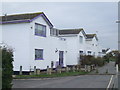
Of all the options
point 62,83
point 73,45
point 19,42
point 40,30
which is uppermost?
point 40,30

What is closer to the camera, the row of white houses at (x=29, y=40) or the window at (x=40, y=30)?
the row of white houses at (x=29, y=40)

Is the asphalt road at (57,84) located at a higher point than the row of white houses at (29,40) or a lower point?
lower

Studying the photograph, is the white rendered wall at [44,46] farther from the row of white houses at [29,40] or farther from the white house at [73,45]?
the white house at [73,45]

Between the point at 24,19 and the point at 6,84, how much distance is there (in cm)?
1629

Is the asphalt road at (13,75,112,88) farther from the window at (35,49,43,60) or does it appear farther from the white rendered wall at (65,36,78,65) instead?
the white rendered wall at (65,36,78,65)

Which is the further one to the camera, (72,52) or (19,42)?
(72,52)

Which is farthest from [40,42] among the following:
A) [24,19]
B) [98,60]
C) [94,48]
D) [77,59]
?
[94,48]

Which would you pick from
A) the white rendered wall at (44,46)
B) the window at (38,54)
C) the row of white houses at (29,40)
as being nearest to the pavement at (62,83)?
the row of white houses at (29,40)

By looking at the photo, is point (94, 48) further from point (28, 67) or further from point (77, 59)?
point (28, 67)

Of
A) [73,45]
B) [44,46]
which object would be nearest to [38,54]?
[44,46]

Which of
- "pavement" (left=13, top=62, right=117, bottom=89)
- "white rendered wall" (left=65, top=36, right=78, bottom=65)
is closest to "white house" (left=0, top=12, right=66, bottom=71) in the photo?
"pavement" (left=13, top=62, right=117, bottom=89)

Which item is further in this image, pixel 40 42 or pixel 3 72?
pixel 40 42

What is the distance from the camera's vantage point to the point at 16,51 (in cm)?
2416

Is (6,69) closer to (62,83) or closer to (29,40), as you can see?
(62,83)
